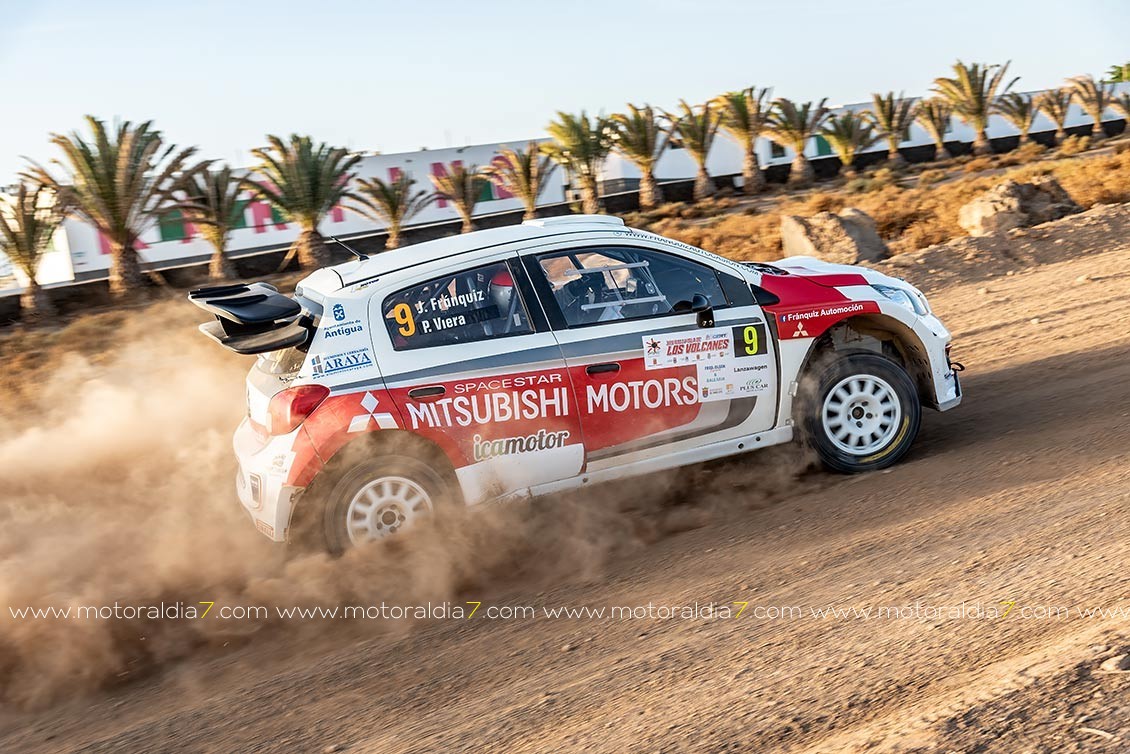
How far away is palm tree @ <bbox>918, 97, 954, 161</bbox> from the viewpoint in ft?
139

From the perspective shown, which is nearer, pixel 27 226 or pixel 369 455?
pixel 369 455

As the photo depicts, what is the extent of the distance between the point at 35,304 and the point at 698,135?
22511 mm

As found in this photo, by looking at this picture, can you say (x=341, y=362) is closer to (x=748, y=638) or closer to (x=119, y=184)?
(x=748, y=638)

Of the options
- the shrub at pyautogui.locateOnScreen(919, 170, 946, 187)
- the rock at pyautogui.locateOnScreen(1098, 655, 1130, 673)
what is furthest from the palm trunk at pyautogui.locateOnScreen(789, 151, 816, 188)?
the rock at pyautogui.locateOnScreen(1098, 655, 1130, 673)

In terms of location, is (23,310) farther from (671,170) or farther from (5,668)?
(671,170)

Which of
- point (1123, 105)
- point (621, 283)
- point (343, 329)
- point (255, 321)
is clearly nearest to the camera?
point (255, 321)

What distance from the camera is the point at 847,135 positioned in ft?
126

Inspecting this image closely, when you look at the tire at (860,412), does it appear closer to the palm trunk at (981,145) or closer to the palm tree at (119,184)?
the palm tree at (119,184)

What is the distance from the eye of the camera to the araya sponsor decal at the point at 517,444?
19.3 feet

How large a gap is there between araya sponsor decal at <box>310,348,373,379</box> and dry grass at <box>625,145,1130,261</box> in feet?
39.5

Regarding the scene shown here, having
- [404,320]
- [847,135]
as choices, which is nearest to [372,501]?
A: [404,320]

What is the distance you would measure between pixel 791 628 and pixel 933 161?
135 feet

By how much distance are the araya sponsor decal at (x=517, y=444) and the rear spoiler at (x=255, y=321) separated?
3.78 ft

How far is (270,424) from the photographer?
579 centimetres
